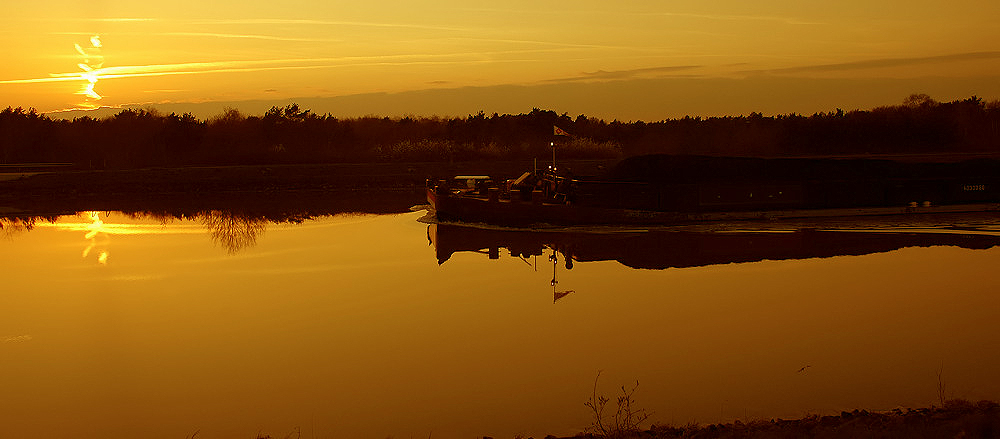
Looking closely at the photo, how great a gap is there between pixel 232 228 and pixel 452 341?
59.8 ft

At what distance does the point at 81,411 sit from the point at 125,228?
72.8 feet

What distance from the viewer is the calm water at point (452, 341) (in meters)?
9.13

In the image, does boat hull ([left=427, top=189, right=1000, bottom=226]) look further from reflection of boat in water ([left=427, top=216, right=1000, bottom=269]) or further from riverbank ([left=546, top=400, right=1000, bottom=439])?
riverbank ([left=546, top=400, right=1000, bottom=439])

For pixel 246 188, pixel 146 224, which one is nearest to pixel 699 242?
pixel 146 224

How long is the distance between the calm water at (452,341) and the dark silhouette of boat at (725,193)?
18.6 ft

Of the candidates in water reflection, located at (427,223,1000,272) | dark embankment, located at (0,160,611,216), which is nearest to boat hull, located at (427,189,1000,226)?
water reflection, located at (427,223,1000,272)

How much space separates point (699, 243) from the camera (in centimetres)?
2327

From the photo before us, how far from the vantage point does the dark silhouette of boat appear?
91.7 feet

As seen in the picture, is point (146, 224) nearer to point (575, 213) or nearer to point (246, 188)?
point (575, 213)

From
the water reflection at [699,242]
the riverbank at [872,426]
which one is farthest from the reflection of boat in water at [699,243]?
the riverbank at [872,426]

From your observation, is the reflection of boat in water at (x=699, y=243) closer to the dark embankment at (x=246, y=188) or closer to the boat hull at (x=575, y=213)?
the boat hull at (x=575, y=213)

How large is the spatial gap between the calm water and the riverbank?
0.61 metres

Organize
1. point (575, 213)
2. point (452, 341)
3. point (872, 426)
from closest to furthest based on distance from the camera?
1. point (872, 426)
2. point (452, 341)
3. point (575, 213)

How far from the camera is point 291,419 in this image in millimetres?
8945
